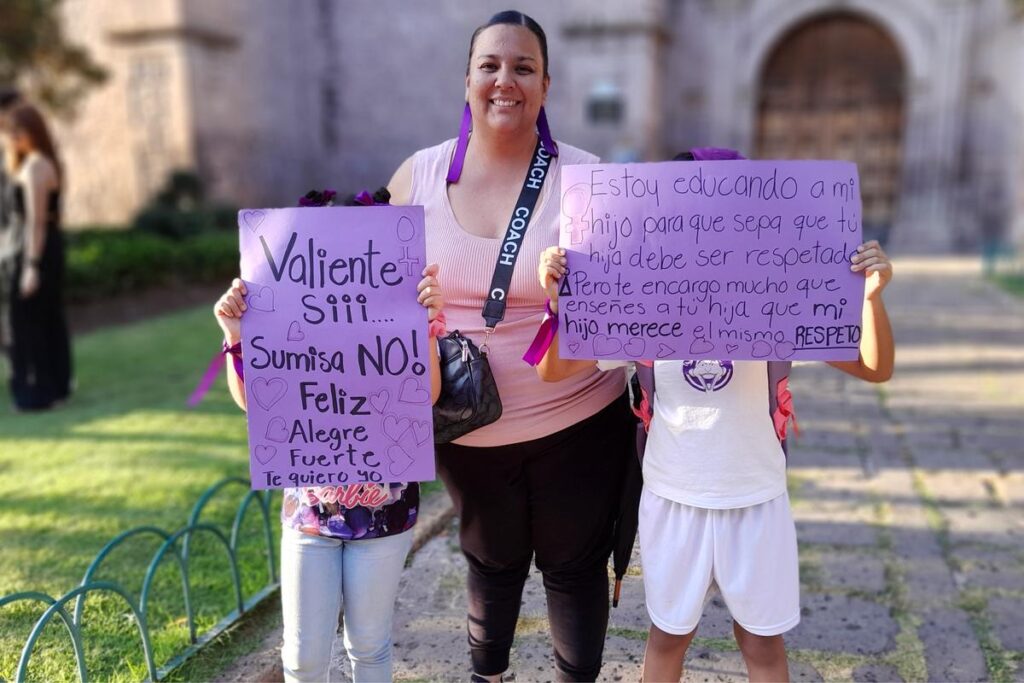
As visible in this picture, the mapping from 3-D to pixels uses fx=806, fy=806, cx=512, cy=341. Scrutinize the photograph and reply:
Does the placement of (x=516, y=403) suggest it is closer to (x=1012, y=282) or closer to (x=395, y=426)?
(x=395, y=426)

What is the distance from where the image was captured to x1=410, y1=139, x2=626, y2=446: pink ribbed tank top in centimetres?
208

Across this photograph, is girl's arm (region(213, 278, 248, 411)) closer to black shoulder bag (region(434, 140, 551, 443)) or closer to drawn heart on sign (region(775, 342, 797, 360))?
black shoulder bag (region(434, 140, 551, 443))

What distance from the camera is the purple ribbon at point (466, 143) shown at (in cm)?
217

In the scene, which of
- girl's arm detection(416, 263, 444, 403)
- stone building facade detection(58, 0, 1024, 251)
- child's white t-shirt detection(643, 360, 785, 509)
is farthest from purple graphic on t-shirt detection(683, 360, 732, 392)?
stone building facade detection(58, 0, 1024, 251)

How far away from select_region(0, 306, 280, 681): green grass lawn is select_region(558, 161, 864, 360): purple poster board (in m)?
1.99

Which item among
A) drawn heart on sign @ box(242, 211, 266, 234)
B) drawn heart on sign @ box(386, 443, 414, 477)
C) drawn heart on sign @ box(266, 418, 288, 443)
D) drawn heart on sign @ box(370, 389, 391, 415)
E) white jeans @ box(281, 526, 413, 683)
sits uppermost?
drawn heart on sign @ box(242, 211, 266, 234)

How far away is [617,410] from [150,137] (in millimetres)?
14724

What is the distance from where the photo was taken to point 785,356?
1996 millimetres

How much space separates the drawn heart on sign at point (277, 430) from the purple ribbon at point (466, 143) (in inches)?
30.4

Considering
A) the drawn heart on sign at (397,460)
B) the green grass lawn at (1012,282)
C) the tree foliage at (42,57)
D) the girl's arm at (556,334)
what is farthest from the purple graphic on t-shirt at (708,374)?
the tree foliage at (42,57)

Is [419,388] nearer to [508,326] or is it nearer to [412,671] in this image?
[508,326]

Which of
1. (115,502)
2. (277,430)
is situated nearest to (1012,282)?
(115,502)

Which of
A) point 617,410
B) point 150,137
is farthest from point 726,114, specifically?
point 617,410

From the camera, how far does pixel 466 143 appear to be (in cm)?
220
